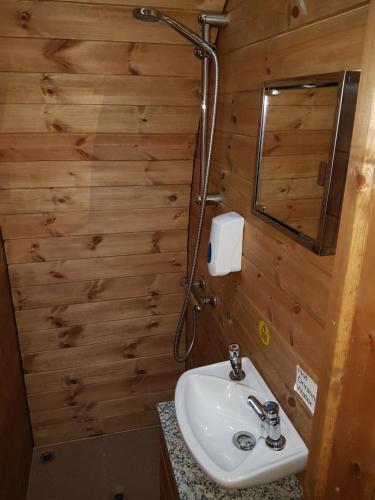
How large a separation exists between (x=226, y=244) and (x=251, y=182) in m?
0.24

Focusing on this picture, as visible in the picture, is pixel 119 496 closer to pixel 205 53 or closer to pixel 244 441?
pixel 244 441

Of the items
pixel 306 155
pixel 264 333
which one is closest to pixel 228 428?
pixel 264 333

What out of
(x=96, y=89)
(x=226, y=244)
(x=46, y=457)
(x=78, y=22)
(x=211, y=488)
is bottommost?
(x=46, y=457)

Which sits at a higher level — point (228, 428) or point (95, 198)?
point (95, 198)

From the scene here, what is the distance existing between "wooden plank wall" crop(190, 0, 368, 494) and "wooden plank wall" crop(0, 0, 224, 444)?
312 mm

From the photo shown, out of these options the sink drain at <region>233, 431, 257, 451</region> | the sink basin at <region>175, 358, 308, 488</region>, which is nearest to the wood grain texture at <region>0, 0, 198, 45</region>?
the sink basin at <region>175, 358, 308, 488</region>

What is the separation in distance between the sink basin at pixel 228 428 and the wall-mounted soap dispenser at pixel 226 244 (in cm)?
35

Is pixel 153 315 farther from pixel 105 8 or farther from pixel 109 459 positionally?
pixel 105 8

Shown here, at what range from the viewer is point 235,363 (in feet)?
4.44

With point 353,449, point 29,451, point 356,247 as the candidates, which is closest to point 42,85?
point 356,247

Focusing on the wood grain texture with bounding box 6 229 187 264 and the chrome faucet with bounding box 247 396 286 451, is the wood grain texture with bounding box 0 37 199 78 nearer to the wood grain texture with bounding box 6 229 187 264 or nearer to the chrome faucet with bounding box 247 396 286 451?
the wood grain texture with bounding box 6 229 187 264

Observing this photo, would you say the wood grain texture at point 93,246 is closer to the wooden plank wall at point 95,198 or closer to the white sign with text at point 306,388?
the wooden plank wall at point 95,198

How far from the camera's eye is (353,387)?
0.67 metres

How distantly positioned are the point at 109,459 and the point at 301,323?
1759 mm
